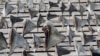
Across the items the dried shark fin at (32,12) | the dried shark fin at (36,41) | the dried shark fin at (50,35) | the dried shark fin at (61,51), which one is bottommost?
the dried shark fin at (61,51)

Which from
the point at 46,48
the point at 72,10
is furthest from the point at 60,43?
the point at 72,10

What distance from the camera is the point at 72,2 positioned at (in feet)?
20.3

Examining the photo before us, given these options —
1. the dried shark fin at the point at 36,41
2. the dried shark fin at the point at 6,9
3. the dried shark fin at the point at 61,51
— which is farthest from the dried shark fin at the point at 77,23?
the dried shark fin at the point at 6,9

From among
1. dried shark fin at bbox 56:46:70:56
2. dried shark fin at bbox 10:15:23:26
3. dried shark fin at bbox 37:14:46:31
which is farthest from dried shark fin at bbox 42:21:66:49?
dried shark fin at bbox 10:15:23:26

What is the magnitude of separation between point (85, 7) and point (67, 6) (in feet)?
1.00

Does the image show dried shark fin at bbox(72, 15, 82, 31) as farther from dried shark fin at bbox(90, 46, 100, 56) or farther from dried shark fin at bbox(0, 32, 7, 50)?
dried shark fin at bbox(0, 32, 7, 50)

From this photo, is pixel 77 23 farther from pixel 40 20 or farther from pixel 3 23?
pixel 3 23

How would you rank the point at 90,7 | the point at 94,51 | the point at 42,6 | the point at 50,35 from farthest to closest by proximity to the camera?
the point at 42,6 → the point at 90,7 → the point at 94,51 → the point at 50,35

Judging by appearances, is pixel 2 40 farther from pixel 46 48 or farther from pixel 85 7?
pixel 85 7

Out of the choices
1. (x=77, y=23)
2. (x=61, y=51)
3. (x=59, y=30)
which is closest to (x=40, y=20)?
(x=59, y=30)

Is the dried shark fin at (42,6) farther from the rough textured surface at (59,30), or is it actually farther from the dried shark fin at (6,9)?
the dried shark fin at (6,9)

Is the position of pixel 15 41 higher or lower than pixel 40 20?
lower

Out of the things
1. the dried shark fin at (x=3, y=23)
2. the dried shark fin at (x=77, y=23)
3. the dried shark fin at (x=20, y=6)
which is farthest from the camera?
the dried shark fin at (x=20, y=6)

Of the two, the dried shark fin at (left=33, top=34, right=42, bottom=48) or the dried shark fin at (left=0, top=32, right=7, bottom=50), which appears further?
the dried shark fin at (left=33, top=34, right=42, bottom=48)
